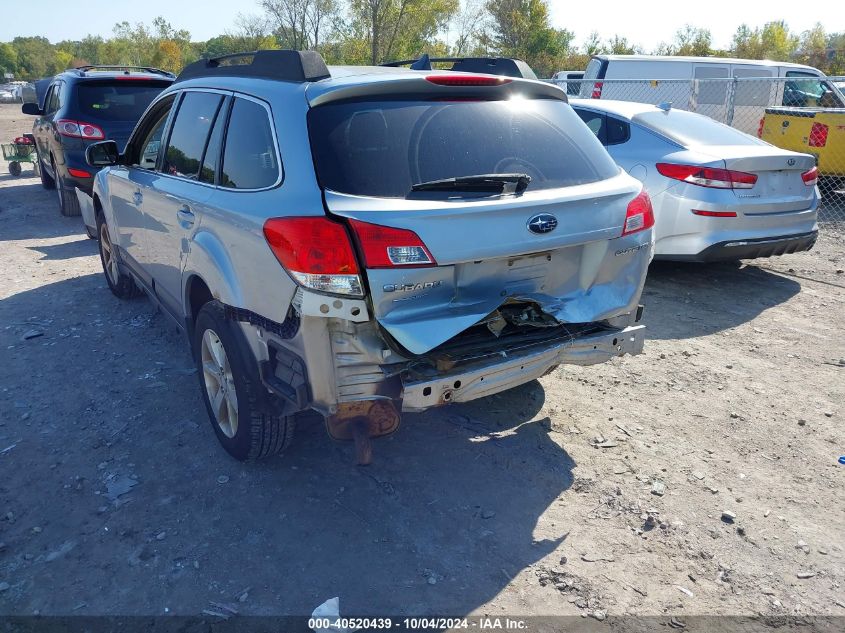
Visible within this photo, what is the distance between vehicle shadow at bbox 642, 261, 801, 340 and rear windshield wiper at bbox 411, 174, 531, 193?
295 cm

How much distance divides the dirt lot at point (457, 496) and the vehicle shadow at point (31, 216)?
4.72 m

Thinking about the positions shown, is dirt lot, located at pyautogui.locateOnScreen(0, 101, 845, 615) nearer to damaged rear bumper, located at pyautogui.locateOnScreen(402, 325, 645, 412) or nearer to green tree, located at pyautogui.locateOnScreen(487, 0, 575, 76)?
A: damaged rear bumper, located at pyautogui.locateOnScreen(402, 325, 645, 412)

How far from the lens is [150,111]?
4.88 metres

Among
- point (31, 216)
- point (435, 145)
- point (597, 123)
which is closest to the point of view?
point (435, 145)

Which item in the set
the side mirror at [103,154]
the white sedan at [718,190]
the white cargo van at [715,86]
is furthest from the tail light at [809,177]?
the white cargo van at [715,86]

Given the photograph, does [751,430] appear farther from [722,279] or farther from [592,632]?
[722,279]

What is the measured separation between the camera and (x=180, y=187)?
402cm

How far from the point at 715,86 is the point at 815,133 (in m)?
3.13

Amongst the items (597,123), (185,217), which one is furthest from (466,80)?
(597,123)

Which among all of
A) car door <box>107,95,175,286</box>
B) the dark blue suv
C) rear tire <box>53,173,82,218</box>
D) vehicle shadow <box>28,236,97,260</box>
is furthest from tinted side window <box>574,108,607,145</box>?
rear tire <box>53,173,82,218</box>

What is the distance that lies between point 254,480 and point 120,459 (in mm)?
828

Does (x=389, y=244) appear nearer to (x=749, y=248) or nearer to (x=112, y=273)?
(x=112, y=273)

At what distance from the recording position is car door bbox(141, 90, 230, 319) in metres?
3.76

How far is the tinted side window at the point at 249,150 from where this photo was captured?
3154mm
